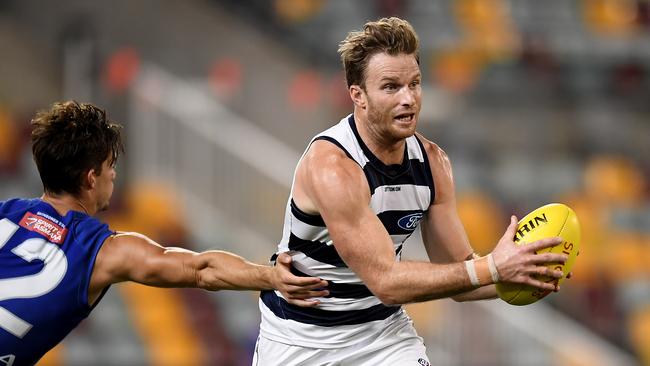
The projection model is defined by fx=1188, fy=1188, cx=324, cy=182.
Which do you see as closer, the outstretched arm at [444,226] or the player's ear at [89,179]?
the player's ear at [89,179]

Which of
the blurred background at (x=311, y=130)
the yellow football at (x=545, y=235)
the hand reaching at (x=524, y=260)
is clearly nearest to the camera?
the hand reaching at (x=524, y=260)

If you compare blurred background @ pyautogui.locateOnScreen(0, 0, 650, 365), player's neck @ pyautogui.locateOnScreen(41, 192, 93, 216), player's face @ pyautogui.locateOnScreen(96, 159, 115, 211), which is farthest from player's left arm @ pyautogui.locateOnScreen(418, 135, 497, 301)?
blurred background @ pyautogui.locateOnScreen(0, 0, 650, 365)

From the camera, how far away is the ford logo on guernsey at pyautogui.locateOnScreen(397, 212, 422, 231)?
199 inches

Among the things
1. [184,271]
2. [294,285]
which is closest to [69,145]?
[184,271]

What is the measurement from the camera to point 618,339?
1241cm

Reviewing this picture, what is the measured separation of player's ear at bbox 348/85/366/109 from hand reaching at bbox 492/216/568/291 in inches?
38.2

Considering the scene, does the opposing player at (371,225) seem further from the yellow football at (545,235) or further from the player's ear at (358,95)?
the yellow football at (545,235)

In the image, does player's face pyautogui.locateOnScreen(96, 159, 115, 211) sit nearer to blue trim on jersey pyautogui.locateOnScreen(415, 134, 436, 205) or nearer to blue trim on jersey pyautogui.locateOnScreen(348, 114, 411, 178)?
blue trim on jersey pyautogui.locateOnScreen(348, 114, 411, 178)

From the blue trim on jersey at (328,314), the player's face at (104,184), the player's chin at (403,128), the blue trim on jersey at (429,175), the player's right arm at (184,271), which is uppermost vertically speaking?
the player's chin at (403,128)

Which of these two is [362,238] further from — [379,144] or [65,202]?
[65,202]

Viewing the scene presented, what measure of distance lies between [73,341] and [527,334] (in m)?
3.84

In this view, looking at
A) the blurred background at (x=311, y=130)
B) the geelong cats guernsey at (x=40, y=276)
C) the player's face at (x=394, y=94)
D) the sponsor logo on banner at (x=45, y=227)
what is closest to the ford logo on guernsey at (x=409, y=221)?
the player's face at (x=394, y=94)

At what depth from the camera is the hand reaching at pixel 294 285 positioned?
4.98 metres

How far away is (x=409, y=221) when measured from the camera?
201 inches
